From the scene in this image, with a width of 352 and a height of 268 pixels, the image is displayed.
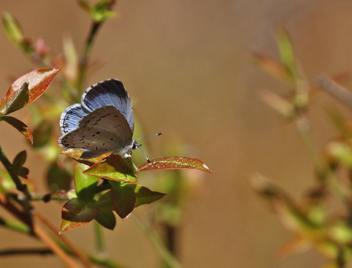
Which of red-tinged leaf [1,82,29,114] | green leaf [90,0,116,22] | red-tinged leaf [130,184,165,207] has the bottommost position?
red-tinged leaf [130,184,165,207]

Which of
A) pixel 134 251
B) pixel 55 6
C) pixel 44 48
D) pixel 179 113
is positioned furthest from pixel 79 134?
pixel 55 6

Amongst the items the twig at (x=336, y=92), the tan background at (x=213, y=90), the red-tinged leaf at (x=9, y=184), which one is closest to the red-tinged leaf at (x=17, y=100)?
the red-tinged leaf at (x=9, y=184)

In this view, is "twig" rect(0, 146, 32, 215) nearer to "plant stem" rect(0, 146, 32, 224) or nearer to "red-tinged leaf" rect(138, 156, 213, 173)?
"plant stem" rect(0, 146, 32, 224)

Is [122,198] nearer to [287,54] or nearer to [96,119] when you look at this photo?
[96,119]

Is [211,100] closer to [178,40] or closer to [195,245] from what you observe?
[178,40]

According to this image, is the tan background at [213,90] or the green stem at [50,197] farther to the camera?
the tan background at [213,90]

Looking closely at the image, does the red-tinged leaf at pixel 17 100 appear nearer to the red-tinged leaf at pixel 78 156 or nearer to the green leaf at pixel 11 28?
the red-tinged leaf at pixel 78 156

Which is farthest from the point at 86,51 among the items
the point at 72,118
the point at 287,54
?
the point at 287,54

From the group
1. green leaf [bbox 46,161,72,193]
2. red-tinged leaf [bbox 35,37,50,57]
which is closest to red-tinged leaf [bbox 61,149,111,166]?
green leaf [bbox 46,161,72,193]
